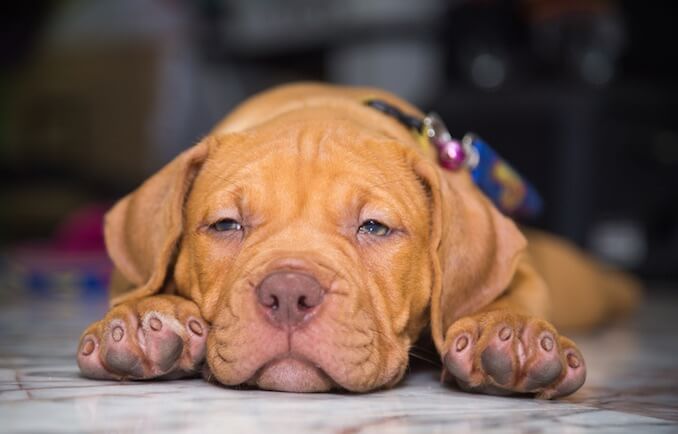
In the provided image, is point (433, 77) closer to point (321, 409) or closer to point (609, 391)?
point (609, 391)

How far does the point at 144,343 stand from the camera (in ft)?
9.76

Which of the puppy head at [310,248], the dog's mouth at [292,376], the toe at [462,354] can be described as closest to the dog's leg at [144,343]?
the puppy head at [310,248]

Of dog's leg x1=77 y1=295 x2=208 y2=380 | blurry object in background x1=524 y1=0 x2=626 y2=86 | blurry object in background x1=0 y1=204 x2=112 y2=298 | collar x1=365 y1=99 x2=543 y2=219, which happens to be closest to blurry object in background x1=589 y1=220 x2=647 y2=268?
blurry object in background x1=524 y1=0 x2=626 y2=86

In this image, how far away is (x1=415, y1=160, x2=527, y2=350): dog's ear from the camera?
330 centimetres

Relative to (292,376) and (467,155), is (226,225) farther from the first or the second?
(467,155)

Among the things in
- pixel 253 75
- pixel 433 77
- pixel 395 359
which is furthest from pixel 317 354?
pixel 253 75

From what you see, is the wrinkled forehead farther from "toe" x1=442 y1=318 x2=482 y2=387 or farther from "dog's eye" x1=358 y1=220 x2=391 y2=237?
"toe" x1=442 y1=318 x2=482 y2=387

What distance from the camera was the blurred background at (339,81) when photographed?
786 cm

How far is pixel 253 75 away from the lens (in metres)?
12.2

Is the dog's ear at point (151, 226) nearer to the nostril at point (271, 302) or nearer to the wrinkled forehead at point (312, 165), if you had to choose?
the wrinkled forehead at point (312, 165)

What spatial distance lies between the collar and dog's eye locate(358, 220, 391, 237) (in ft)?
2.33

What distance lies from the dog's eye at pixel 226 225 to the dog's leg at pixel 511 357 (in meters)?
0.71

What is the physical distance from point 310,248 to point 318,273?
16 centimetres

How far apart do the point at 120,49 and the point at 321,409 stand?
10599 millimetres
